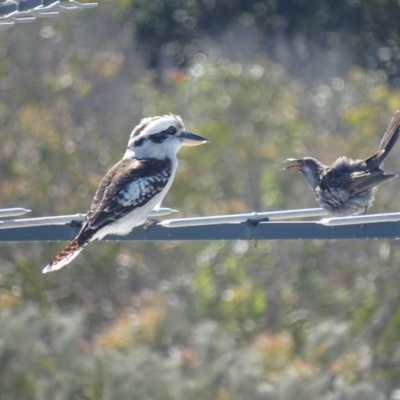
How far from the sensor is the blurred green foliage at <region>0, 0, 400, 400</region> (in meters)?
13.5

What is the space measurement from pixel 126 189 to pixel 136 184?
0.12 metres

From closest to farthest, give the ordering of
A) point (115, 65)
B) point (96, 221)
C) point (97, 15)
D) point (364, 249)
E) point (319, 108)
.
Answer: point (96, 221), point (364, 249), point (319, 108), point (115, 65), point (97, 15)

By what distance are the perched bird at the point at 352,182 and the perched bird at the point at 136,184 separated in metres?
0.98

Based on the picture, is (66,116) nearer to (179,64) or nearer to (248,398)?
(248,398)

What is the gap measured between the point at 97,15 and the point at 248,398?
724 inches

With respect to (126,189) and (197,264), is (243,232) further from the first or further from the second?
(197,264)

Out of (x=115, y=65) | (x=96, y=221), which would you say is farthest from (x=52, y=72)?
(x=96, y=221)

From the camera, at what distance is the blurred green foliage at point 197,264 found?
13547 millimetres

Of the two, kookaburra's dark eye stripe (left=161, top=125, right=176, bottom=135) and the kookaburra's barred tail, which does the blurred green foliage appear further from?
the kookaburra's barred tail

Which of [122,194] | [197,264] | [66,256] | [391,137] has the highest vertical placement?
[391,137]

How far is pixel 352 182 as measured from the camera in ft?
31.4

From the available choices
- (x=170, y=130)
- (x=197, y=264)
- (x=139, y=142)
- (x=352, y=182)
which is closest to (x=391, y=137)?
(x=352, y=182)

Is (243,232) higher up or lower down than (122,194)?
higher up

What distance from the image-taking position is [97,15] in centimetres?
3008
